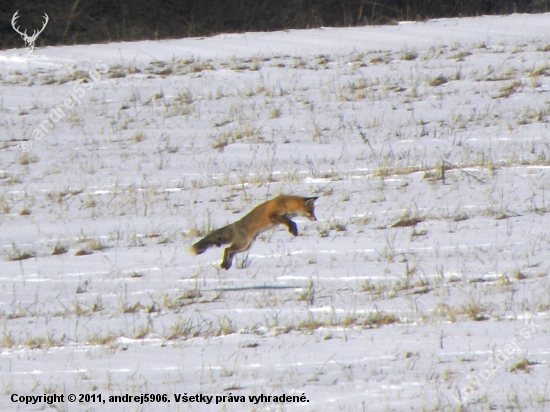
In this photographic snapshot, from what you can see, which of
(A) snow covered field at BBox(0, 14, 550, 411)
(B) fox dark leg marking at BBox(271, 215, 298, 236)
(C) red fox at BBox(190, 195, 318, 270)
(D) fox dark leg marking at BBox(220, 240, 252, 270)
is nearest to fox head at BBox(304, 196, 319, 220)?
(C) red fox at BBox(190, 195, 318, 270)

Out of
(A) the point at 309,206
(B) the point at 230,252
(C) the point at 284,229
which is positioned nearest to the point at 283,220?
(A) the point at 309,206

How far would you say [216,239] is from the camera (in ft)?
23.1

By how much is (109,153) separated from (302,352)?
813cm

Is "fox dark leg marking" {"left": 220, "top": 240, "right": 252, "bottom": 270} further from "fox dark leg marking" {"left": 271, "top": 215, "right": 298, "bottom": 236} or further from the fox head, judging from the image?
→ the fox head

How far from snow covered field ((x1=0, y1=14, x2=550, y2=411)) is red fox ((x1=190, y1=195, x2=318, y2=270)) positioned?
23cm

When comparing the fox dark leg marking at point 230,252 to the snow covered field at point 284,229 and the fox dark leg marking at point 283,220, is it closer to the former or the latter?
the snow covered field at point 284,229

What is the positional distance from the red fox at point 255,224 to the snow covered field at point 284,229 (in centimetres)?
23

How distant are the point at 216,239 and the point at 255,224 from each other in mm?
380

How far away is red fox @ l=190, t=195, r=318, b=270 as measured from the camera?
6.86 metres

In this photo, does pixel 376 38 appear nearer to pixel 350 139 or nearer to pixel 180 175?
pixel 350 139

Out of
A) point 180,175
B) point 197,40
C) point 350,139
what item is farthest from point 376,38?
point 180,175

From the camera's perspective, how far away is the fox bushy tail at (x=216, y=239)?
22.9 ft

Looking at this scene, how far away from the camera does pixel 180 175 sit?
11.3 m

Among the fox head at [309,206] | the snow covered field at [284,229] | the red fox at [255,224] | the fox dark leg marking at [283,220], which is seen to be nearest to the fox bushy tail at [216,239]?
the red fox at [255,224]
